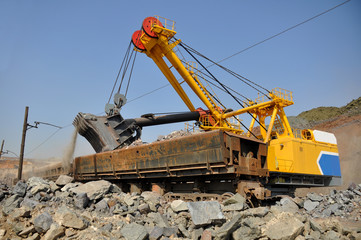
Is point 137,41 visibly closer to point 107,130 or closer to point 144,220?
point 107,130

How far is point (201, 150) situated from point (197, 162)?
36 centimetres

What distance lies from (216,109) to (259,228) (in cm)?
1097

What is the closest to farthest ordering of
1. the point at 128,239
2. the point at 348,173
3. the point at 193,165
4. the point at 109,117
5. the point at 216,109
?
the point at 128,239 → the point at 193,165 → the point at 109,117 → the point at 216,109 → the point at 348,173

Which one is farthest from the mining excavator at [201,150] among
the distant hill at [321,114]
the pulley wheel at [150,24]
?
the distant hill at [321,114]

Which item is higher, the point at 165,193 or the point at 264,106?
the point at 264,106

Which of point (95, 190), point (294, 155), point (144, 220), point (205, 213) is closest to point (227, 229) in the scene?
point (205, 213)

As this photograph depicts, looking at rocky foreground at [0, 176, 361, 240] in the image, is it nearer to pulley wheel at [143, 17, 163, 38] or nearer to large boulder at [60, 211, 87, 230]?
large boulder at [60, 211, 87, 230]

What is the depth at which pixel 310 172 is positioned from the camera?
1093cm

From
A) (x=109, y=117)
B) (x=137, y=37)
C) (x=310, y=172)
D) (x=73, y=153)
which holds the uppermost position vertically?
(x=137, y=37)

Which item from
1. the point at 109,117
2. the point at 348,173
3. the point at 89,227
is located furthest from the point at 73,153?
the point at 348,173

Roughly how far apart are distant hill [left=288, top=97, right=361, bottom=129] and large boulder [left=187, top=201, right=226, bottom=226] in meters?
28.4

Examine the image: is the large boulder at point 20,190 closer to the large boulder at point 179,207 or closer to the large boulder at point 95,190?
the large boulder at point 95,190

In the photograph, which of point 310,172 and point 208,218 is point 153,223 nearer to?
point 208,218

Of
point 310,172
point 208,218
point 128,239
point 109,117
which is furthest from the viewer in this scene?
point 109,117
